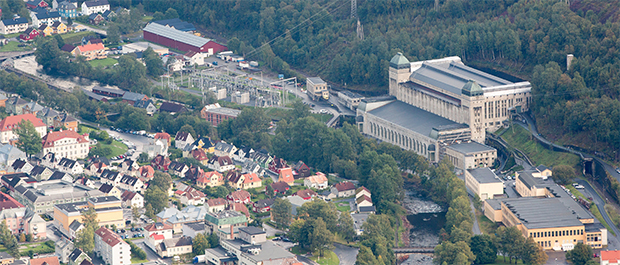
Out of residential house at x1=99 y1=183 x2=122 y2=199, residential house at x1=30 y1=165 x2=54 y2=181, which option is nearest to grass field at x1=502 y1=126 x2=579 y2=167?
residential house at x1=99 y1=183 x2=122 y2=199

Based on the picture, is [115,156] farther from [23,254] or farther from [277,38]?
[277,38]

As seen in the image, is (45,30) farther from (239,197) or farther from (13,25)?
(239,197)

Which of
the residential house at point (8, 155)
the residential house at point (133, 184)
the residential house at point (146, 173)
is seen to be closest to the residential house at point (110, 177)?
the residential house at point (133, 184)

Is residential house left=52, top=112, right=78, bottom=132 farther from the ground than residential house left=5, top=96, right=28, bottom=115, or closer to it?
closer to it

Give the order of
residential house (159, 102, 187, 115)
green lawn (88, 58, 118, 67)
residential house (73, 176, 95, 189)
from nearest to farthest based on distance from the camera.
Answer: residential house (73, 176, 95, 189), residential house (159, 102, 187, 115), green lawn (88, 58, 118, 67)

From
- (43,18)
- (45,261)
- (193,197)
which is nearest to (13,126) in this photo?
(193,197)

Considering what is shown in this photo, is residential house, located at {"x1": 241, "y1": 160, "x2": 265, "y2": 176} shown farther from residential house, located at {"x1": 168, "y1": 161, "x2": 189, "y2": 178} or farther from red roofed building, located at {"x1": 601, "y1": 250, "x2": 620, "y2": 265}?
red roofed building, located at {"x1": 601, "y1": 250, "x2": 620, "y2": 265}

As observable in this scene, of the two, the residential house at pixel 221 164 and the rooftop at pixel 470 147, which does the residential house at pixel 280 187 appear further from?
the rooftop at pixel 470 147
